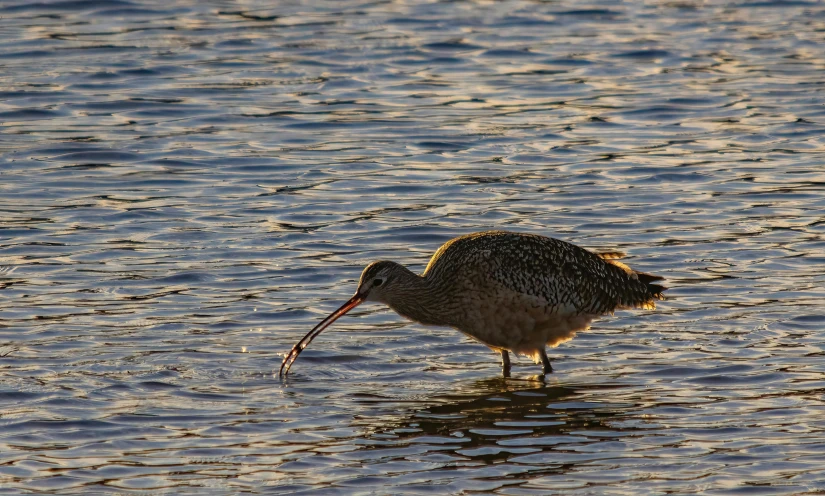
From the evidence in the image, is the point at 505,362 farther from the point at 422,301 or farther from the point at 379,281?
the point at 379,281

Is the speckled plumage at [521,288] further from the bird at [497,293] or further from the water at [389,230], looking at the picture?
the water at [389,230]

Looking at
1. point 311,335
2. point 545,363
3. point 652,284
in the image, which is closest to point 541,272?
point 545,363

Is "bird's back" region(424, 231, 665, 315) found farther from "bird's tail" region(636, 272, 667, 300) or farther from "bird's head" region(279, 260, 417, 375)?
"bird's head" region(279, 260, 417, 375)

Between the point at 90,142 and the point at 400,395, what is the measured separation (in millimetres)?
6534

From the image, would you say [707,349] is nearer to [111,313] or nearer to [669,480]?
[669,480]

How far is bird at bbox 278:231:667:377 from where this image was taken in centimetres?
902

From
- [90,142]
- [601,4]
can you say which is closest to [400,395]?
[90,142]

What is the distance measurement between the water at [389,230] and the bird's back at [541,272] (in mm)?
353

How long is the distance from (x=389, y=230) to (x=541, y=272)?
9.55ft

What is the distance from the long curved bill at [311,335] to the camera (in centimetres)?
883

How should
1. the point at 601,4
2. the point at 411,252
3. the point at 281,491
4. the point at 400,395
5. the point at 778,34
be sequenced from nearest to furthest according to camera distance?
1. the point at 281,491
2. the point at 400,395
3. the point at 411,252
4. the point at 778,34
5. the point at 601,4

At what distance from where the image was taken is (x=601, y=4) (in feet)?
66.4

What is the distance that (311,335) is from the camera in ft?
29.9

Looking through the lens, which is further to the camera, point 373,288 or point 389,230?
point 389,230
